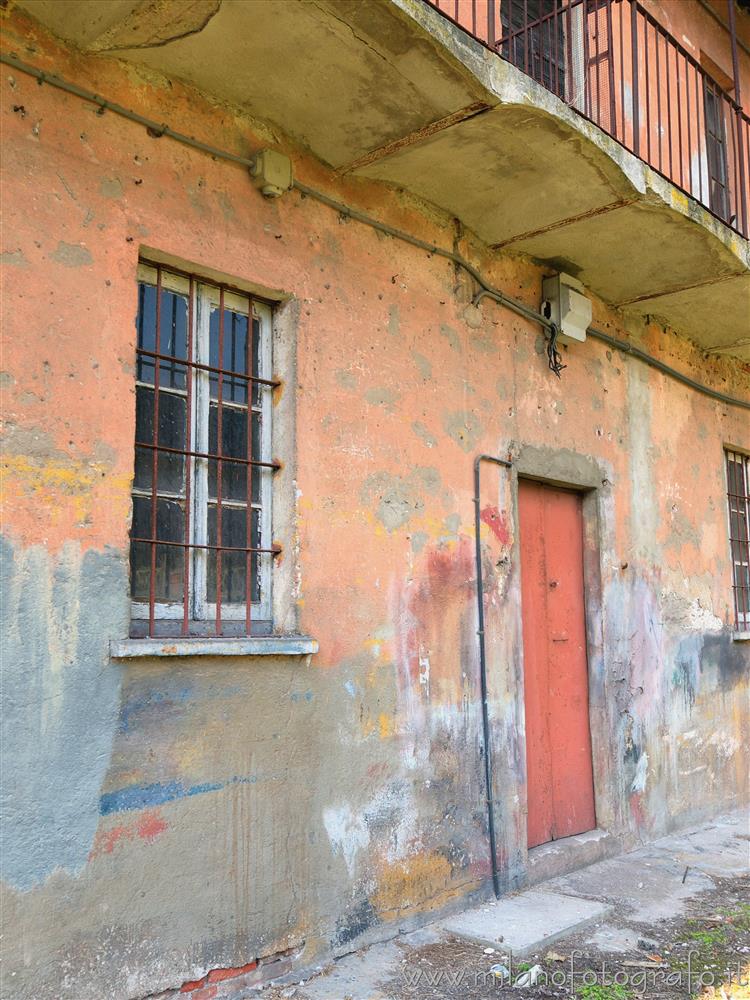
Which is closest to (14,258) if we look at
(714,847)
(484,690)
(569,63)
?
(484,690)

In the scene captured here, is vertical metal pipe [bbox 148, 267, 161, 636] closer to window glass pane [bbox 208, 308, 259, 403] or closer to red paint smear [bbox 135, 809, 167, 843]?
window glass pane [bbox 208, 308, 259, 403]

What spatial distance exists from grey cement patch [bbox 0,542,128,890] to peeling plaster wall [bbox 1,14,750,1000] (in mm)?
11

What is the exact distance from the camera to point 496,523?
18.9 ft

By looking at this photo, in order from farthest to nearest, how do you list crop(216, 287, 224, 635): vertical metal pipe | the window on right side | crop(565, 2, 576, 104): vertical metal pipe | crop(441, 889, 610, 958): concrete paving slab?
the window on right side < crop(565, 2, 576, 104): vertical metal pipe < crop(441, 889, 610, 958): concrete paving slab < crop(216, 287, 224, 635): vertical metal pipe

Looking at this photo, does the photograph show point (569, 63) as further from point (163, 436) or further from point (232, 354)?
point (163, 436)

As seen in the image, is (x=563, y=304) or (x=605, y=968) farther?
(x=563, y=304)

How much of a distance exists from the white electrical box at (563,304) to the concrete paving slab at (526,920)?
3671 millimetres

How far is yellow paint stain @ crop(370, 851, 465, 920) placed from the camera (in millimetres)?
4695

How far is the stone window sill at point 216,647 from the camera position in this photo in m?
3.69

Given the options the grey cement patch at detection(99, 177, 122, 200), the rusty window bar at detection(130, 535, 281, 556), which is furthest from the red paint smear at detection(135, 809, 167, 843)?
the grey cement patch at detection(99, 177, 122, 200)

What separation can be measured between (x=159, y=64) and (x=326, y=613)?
2.65 meters

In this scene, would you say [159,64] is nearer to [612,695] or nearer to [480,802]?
[480,802]

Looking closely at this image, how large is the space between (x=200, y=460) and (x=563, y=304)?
125 inches

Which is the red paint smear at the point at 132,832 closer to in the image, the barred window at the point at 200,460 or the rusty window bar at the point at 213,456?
the barred window at the point at 200,460
